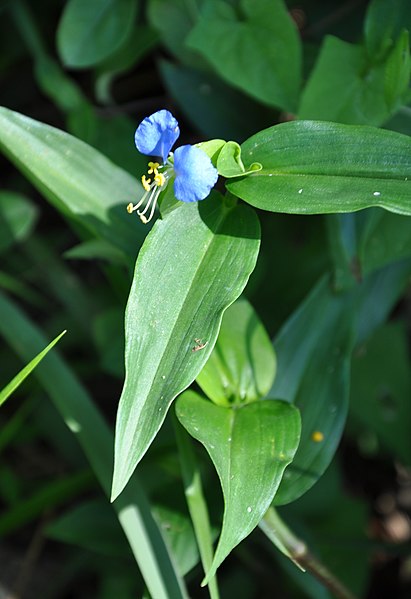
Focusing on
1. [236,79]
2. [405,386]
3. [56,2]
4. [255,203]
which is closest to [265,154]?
[255,203]

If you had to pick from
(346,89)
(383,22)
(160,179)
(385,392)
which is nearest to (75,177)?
(160,179)

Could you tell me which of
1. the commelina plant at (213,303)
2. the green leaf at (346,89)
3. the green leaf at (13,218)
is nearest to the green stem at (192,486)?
Answer: the commelina plant at (213,303)

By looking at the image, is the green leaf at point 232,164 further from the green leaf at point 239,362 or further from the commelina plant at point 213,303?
the green leaf at point 239,362

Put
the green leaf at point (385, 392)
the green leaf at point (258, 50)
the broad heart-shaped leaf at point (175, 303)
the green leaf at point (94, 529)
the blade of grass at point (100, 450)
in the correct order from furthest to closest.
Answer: the green leaf at point (385, 392) → the green leaf at point (94, 529) → the green leaf at point (258, 50) → the blade of grass at point (100, 450) → the broad heart-shaped leaf at point (175, 303)

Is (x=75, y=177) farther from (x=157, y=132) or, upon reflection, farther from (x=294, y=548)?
(x=294, y=548)

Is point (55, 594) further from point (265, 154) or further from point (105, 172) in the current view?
point (265, 154)

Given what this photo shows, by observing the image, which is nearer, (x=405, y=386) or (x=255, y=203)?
(x=255, y=203)

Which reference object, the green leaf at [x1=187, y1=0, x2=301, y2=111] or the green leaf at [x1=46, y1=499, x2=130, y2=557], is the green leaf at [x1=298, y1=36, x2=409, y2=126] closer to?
the green leaf at [x1=187, y1=0, x2=301, y2=111]
